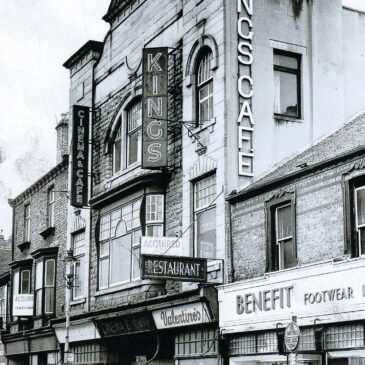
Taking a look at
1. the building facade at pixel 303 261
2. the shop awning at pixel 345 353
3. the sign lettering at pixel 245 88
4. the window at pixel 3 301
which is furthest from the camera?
the window at pixel 3 301

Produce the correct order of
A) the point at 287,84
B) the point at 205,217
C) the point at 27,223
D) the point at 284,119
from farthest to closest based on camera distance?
the point at 27,223, the point at 287,84, the point at 205,217, the point at 284,119

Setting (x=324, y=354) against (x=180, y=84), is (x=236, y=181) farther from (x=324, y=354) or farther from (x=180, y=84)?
(x=324, y=354)

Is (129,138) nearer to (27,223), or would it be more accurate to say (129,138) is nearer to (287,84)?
(287,84)

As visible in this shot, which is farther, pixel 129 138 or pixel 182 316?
pixel 129 138

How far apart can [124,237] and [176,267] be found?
5.75m

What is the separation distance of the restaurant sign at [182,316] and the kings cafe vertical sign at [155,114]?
407 centimetres

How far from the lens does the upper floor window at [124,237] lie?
25203mm

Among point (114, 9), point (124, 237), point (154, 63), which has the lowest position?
point (124, 237)

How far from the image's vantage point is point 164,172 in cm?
2477

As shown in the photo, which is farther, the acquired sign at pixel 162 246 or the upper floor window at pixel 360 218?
the acquired sign at pixel 162 246

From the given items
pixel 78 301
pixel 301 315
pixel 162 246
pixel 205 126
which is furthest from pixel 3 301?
pixel 301 315

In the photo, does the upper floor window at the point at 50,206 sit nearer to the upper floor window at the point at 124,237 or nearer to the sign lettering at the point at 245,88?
the upper floor window at the point at 124,237

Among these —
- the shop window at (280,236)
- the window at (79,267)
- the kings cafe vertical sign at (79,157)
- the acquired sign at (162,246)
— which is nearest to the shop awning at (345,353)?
the shop window at (280,236)

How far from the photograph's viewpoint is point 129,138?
2789 centimetres
